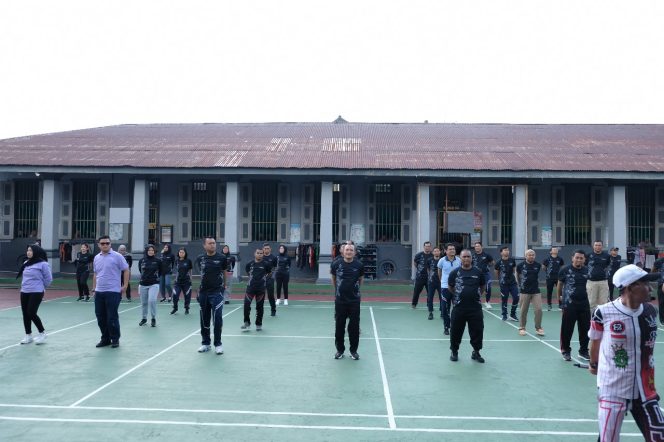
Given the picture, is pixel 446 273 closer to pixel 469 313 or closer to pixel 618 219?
pixel 469 313

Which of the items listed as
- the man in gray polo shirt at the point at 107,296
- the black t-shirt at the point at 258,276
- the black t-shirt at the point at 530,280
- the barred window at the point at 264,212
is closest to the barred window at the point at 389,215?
the barred window at the point at 264,212

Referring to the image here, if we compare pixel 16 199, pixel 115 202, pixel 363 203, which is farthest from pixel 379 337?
pixel 16 199

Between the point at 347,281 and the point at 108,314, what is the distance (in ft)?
14.6

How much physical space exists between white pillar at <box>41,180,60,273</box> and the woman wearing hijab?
36.3ft

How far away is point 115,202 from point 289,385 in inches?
666

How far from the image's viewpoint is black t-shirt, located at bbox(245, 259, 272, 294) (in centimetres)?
1141

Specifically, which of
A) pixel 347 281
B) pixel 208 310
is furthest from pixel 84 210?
pixel 347 281

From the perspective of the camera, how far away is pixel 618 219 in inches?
741

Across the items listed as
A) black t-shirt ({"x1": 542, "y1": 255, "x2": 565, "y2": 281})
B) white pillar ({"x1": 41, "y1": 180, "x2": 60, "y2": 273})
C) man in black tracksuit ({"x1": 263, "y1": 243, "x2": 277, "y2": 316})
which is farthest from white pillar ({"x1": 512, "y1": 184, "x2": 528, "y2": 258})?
white pillar ({"x1": 41, "y1": 180, "x2": 60, "y2": 273})

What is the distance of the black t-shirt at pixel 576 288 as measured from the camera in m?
8.75

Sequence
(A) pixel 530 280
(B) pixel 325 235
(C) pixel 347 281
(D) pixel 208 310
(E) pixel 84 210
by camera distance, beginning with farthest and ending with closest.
A: (E) pixel 84 210
(B) pixel 325 235
(A) pixel 530 280
(D) pixel 208 310
(C) pixel 347 281

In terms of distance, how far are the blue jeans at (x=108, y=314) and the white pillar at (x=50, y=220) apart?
11980 millimetres

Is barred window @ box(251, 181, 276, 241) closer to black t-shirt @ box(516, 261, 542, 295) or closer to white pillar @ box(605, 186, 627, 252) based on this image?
black t-shirt @ box(516, 261, 542, 295)

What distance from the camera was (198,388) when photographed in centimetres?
702
